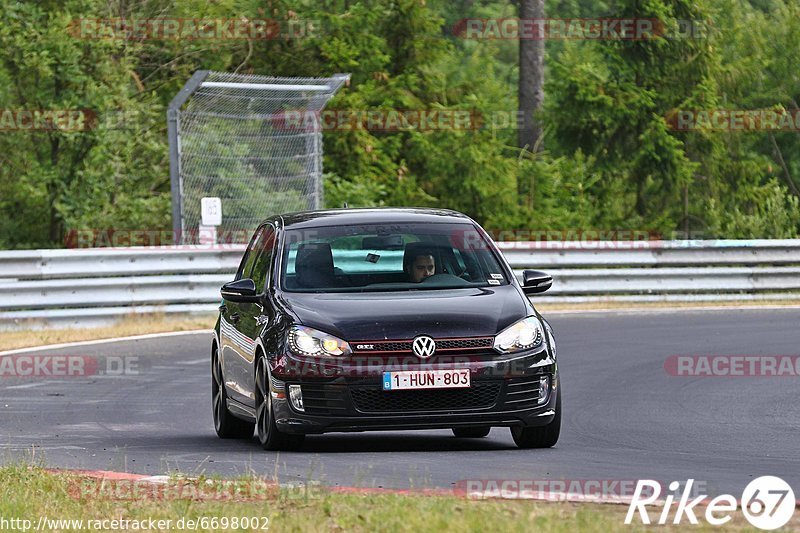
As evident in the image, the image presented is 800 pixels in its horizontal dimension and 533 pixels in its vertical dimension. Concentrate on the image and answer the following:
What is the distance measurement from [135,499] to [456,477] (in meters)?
1.68

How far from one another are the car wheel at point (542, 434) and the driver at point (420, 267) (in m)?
1.18

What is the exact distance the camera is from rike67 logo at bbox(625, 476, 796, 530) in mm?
6969

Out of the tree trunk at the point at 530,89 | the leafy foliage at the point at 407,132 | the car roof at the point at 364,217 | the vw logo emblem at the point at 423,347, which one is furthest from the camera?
the tree trunk at the point at 530,89

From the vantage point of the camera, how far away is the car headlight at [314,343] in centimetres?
998

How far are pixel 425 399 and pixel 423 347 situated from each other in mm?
318

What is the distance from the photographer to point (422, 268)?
1109cm

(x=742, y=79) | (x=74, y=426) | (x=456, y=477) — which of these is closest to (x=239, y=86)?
(x=74, y=426)

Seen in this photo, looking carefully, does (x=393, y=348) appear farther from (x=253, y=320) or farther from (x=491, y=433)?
(x=491, y=433)

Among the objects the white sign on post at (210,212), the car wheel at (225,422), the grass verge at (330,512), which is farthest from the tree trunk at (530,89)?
the grass verge at (330,512)

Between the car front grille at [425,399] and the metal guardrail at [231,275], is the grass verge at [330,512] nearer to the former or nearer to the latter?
the car front grille at [425,399]

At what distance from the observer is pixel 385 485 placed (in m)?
8.48

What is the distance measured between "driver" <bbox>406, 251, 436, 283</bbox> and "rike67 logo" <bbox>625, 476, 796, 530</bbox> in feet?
10.3

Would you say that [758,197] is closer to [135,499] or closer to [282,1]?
[282,1]

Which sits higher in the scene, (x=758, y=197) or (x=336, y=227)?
(x=336, y=227)
